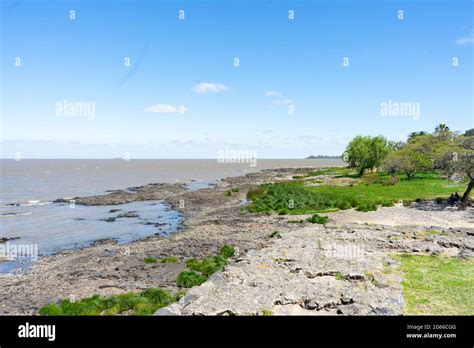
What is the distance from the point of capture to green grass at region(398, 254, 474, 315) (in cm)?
1303

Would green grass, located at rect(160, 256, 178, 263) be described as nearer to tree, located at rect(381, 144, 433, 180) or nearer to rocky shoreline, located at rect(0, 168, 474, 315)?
rocky shoreline, located at rect(0, 168, 474, 315)

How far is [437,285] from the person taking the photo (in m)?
15.3

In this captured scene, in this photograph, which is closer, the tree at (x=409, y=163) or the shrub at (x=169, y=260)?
the shrub at (x=169, y=260)

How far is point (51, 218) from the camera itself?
48.1m

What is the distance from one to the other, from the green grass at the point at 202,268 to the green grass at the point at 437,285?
10.2 meters

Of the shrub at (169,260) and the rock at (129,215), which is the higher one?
the shrub at (169,260)

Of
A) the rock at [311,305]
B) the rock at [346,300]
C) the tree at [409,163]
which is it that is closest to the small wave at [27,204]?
the rock at [311,305]

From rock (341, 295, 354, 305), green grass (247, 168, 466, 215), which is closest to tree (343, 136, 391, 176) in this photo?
green grass (247, 168, 466, 215)

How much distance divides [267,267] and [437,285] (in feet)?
26.9

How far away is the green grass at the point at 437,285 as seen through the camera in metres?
13.0

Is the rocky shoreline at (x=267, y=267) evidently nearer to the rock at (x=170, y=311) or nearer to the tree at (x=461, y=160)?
the rock at (x=170, y=311)

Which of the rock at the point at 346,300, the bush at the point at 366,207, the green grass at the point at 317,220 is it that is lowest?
the green grass at the point at 317,220

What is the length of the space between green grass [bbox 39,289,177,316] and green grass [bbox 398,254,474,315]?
35.5 ft

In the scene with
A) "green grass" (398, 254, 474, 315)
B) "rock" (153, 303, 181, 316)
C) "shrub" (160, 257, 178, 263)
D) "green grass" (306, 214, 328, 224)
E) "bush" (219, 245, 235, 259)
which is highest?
"green grass" (398, 254, 474, 315)
